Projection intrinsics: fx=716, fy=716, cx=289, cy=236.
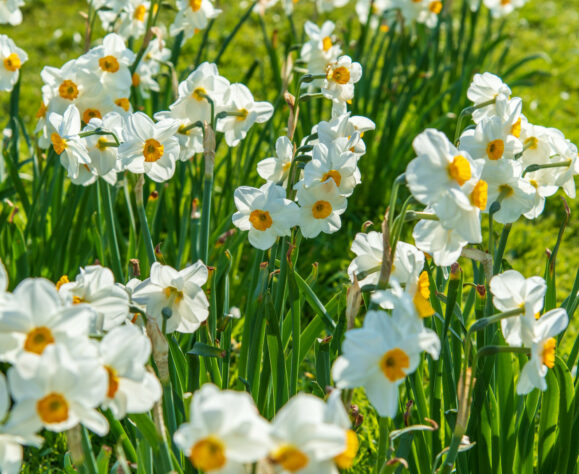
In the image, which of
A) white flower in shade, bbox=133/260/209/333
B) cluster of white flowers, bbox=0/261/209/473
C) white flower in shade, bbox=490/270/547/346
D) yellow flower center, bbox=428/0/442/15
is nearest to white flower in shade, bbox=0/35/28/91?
white flower in shade, bbox=133/260/209/333

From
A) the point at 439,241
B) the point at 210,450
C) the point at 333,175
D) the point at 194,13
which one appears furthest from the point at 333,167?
the point at 194,13

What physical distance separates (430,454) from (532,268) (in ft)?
6.62

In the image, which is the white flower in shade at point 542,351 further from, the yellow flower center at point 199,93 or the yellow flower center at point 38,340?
the yellow flower center at point 199,93

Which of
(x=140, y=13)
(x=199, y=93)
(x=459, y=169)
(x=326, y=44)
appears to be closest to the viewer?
(x=459, y=169)

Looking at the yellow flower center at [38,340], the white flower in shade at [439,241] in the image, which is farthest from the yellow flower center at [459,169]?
the yellow flower center at [38,340]

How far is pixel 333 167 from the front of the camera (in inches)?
59.7

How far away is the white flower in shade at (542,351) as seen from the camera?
1.23m

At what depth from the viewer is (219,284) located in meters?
2.58

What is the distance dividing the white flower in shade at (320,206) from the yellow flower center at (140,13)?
1.59m

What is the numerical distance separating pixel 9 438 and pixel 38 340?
136 millimetres

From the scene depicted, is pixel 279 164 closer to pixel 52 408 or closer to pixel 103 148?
pixel 103 148

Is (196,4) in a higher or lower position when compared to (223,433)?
higher

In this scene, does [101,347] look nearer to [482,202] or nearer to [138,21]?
[482,202]

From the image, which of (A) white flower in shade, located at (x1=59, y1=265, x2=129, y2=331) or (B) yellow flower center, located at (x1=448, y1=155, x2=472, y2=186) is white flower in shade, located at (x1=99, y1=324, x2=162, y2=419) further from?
(B) yellow flower center, located at (x1=448, y1=155, x2=472, y2=186)
